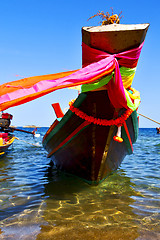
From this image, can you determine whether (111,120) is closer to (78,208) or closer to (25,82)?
(78,208)

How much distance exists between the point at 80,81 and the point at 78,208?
2.36m

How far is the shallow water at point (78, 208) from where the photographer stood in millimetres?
2816

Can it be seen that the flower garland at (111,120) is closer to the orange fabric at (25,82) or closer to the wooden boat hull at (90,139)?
the wooden boat hull at (90,139)

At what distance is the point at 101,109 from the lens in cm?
402

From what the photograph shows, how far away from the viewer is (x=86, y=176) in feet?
15.3

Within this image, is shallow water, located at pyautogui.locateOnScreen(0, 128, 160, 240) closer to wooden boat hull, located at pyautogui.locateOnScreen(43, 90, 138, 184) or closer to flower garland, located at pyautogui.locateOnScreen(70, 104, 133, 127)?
wooden boat hull, located at pyautogui.locateOnScreen(43, 90, 138, 184)

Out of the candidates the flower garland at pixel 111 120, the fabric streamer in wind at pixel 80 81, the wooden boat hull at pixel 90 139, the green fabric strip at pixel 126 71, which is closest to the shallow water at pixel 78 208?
the wooden boat hull at pixel 90 139

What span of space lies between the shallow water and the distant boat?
0.51m

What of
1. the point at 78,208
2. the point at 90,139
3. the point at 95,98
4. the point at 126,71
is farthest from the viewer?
the point at 90,139

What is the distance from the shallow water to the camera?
2.82 metres

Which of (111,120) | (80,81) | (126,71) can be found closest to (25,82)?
(80,81)

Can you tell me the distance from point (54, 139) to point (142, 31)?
10.7ft

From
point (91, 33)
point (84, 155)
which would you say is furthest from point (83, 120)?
point (91, 33)

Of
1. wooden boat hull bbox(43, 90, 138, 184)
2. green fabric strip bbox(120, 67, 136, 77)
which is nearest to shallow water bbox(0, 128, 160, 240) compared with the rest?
wooden boat hull bbox(43, 90, 138, 184)
